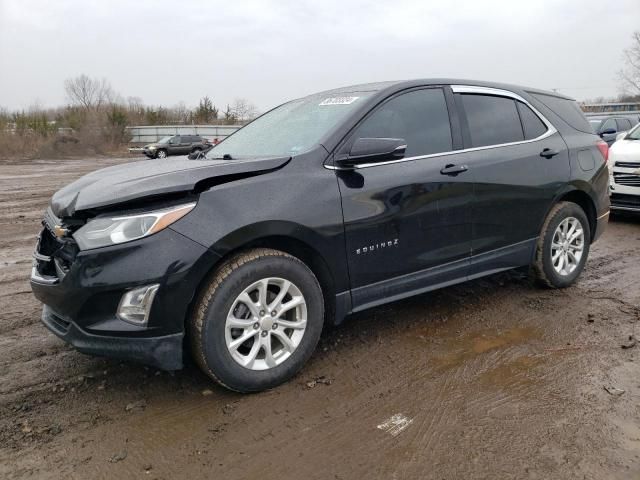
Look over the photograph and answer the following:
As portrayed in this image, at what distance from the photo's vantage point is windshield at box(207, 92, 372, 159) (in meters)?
3.28

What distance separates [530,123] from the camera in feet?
13.8

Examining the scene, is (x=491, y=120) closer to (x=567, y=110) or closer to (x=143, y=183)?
(x=567, y=110)

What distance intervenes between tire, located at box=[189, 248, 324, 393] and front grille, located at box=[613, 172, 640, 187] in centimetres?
617

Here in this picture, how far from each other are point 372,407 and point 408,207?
4.18 ft

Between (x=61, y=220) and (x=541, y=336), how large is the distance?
3252 millimetres

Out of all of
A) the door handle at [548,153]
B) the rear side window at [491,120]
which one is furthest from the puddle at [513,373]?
the door handle at [548,153]

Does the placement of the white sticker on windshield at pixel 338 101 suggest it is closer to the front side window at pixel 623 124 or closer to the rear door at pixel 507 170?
the rear door at pixel 507 170

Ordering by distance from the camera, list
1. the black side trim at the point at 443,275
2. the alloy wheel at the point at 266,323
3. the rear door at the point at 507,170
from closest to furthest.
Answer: the alloy wheel at the point at 266,323
the black side trim at the point at 443,275
the rear door at the point at 507,170

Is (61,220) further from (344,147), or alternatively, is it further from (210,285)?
(344,147)

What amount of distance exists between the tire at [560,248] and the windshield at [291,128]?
6.61ft

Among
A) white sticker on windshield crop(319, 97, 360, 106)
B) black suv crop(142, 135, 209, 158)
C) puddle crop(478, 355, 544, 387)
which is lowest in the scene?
puddle crop(478, 355, 544, 387)

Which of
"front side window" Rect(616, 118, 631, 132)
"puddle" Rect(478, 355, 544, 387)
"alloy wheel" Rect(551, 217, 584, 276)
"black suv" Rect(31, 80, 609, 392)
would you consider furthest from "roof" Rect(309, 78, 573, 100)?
"front side window" Rect(616, 118, 631, 132)

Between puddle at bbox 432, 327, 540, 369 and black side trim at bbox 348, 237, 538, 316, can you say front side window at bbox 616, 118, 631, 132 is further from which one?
puddle at bbox 432, 327, 540, 369

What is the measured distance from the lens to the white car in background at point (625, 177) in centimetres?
714
